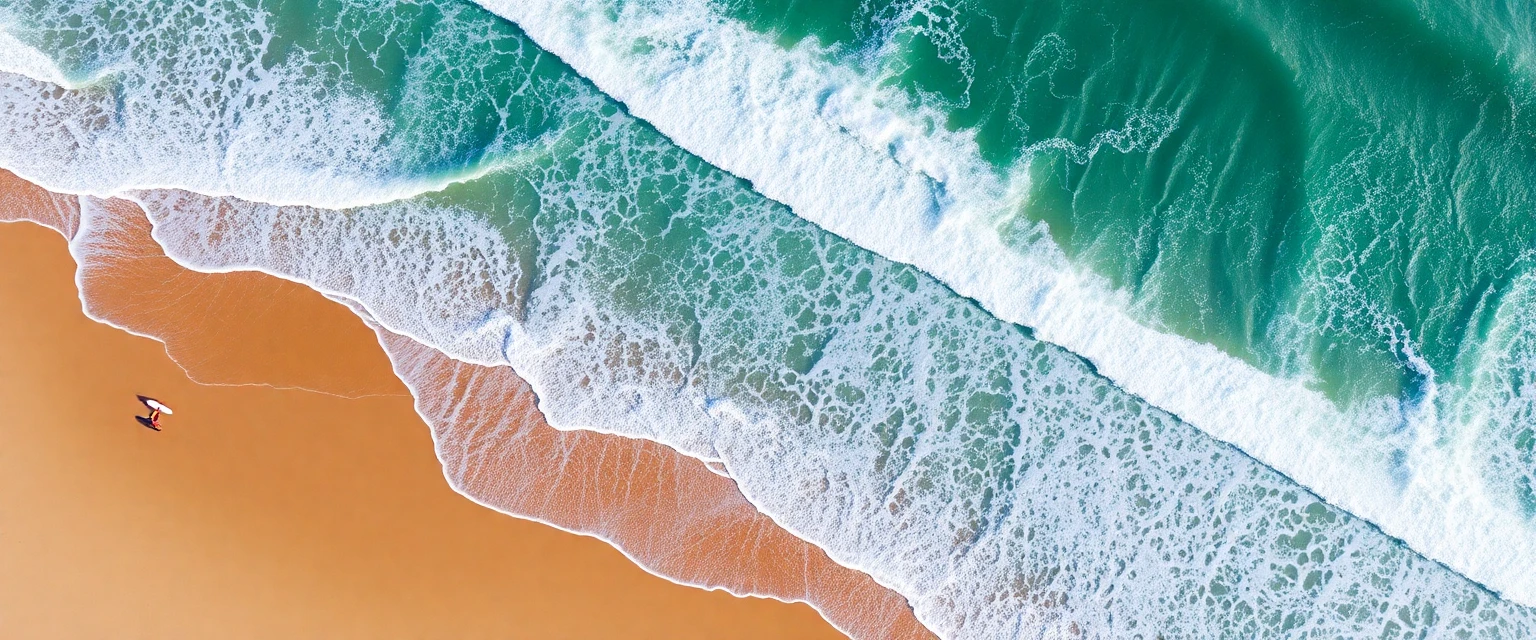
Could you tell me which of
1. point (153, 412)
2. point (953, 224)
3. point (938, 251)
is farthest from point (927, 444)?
point (153, 412)

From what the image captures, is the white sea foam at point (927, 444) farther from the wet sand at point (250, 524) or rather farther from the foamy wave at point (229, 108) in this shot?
the wet sand at point (250, 524)

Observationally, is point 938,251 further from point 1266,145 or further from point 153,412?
point 153,412

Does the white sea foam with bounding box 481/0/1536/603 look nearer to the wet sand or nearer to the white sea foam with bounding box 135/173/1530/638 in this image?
the white sea foam with bounding box 135/173/1530/638

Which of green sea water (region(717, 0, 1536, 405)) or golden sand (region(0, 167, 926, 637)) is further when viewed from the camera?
green sea water (region(717, 0, 1536, 405))

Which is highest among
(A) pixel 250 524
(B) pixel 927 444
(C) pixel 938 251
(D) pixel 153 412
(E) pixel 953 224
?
(E) pixel 953 224

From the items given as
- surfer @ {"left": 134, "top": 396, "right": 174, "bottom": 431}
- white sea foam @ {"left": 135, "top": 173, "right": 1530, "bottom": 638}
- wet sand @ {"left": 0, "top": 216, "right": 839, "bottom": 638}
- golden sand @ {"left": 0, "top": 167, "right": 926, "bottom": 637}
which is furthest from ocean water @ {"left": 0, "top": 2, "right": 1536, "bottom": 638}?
surfer @ {"left": 134, "top": 396, "right": 174, "bottom": 431}

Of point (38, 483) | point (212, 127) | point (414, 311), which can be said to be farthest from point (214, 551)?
point (212, 127)
